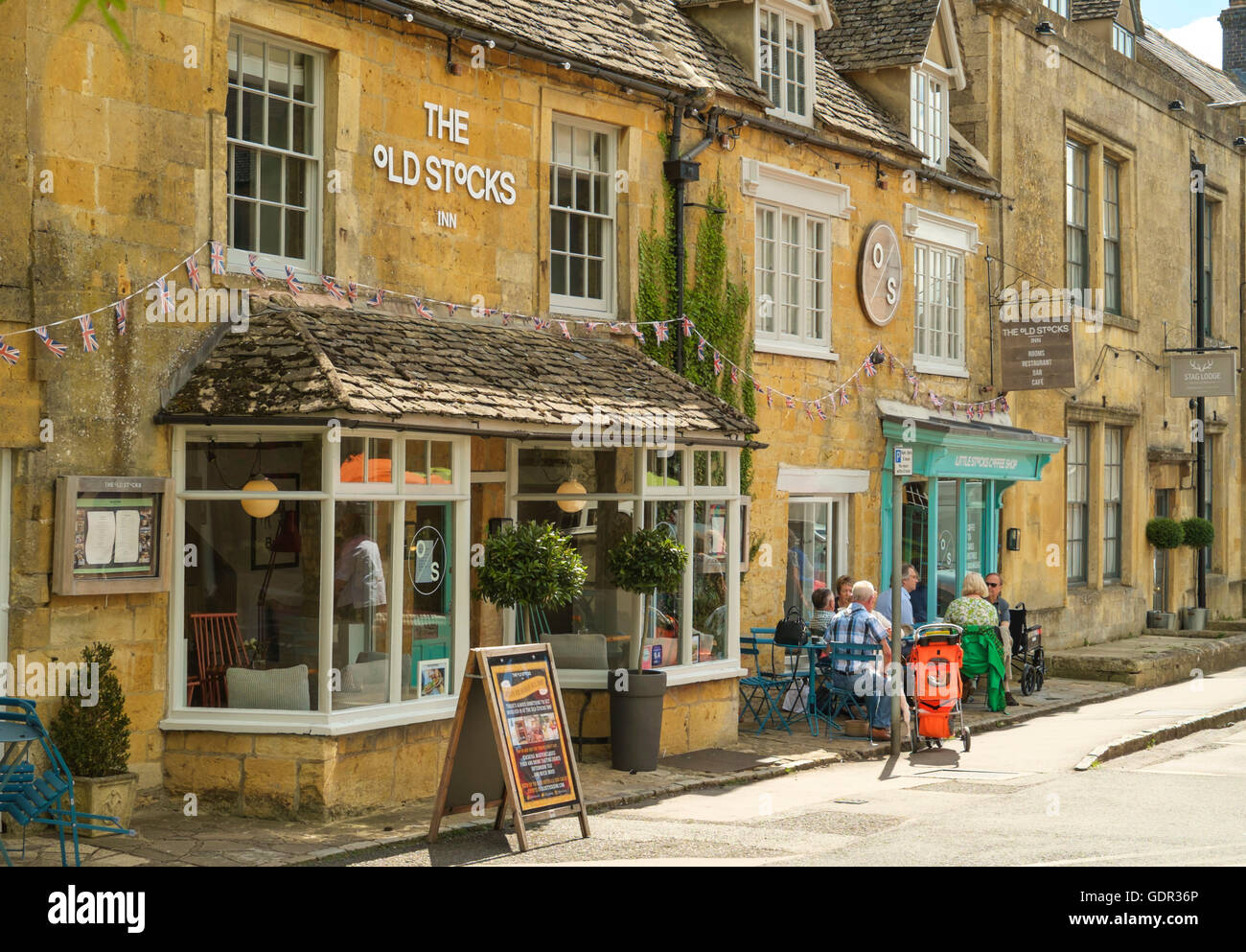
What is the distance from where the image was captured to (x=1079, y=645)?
75.6 ft

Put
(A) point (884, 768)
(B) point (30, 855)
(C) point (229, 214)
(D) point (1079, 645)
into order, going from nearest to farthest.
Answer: (B) point (30, 855), (C) point (229, 214), (A) point (884, 768), (D) point (1079, 645)

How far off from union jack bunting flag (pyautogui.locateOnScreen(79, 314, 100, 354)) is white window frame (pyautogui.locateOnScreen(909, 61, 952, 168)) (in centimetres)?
1189

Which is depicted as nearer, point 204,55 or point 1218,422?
point 204,55

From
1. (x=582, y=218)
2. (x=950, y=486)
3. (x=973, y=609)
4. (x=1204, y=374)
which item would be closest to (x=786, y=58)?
(x=582, y=218)

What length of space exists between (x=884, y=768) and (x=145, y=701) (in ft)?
20.2

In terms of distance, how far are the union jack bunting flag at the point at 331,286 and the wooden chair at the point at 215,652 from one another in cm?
251

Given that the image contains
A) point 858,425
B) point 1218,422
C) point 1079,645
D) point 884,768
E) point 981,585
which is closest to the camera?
point 884,768

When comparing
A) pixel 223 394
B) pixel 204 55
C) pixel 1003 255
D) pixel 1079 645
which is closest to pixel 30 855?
pixel 223 394

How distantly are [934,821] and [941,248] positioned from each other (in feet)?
36.2

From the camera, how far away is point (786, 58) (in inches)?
679

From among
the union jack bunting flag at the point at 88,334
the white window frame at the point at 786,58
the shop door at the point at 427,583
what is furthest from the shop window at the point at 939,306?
the union jack bunting flag at the point at 88,334

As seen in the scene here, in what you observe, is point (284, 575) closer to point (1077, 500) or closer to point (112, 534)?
point (112, 534)

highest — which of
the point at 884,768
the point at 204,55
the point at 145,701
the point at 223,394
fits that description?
the point at 204,55

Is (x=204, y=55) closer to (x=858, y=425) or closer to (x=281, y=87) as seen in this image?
(x=281, y=87)
